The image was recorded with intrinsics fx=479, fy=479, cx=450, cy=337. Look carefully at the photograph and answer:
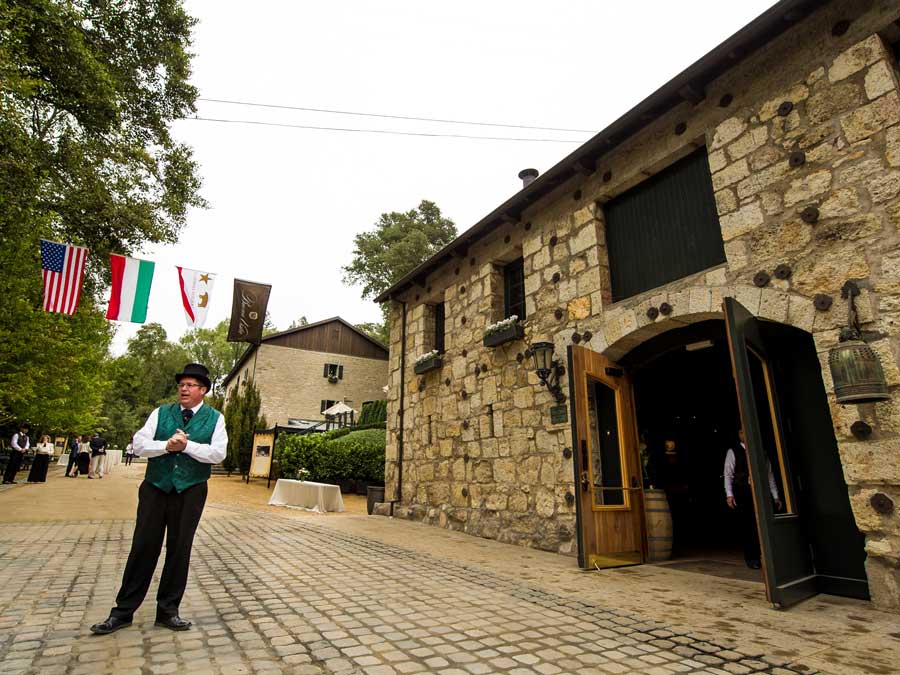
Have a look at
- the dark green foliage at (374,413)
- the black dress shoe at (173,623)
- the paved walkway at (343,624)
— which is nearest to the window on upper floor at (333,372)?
the dark green foliage at (374,413)

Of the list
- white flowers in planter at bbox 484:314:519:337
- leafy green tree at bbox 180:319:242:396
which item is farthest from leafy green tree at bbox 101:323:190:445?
white flowers in planter at bbox 484:314:519:337

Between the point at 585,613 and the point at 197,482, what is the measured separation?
2696 mm


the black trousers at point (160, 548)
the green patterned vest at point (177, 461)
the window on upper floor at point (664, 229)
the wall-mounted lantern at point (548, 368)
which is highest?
the window on upper floor at point (664, 229)

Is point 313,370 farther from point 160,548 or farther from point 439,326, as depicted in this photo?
point 160,548

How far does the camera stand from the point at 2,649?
240 centimetres

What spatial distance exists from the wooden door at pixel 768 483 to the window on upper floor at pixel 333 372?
74.3 feet

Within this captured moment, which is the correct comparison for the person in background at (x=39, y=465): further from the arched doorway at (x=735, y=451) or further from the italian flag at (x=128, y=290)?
the arched doorway at (x=735, y=451)

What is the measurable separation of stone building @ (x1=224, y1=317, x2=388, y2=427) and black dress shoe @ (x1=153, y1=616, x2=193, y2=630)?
21031 mm

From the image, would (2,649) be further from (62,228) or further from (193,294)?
(62,228)

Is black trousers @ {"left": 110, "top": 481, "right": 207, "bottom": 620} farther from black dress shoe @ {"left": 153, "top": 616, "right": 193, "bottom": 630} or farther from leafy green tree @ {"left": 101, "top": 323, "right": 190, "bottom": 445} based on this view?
leafy green tree @ {"left": 101, "top": 323, "right": 190, "bottom": 445}

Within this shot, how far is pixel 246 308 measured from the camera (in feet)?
53.3

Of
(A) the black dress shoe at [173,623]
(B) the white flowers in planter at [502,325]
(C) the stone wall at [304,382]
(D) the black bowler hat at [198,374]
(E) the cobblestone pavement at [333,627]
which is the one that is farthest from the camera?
(C) the stone wall at [304,382]

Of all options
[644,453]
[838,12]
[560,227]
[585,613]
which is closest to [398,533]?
[644,453]

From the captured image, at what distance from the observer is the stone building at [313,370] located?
76.7ft
